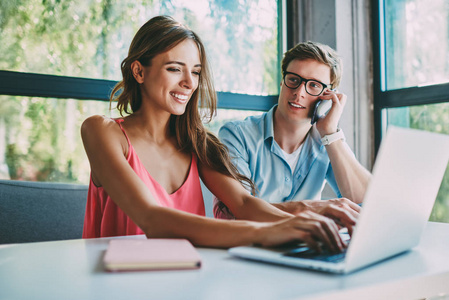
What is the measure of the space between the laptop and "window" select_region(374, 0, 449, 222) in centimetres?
169

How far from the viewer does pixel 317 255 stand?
0.72 meters

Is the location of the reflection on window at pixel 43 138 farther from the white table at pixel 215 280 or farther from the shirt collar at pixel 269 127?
the white table at pixel 215 280

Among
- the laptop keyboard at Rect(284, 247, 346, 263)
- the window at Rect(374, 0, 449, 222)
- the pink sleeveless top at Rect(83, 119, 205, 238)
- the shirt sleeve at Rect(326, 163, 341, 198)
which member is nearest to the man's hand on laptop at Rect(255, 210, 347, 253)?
the laptop keyboard at Rect(284, 247, 346, 263)

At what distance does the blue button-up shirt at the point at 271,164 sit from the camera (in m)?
1.85

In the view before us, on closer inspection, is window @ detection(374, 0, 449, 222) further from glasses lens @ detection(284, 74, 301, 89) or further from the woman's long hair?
the woman's long hair

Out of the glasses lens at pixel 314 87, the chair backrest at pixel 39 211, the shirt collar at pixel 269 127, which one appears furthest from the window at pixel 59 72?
the glasses lens at pixel 314 87

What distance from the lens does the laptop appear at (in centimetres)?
59

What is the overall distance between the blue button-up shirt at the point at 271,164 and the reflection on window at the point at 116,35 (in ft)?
3.03

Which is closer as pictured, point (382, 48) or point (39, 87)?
point (39, 87)

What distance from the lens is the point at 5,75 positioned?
2.13 meters

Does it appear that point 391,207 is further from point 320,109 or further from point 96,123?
point 320,109

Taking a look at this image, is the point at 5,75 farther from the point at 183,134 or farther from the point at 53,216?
the point at 183,134

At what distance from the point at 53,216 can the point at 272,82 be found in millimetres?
1741

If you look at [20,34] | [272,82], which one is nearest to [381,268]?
[20,34]
